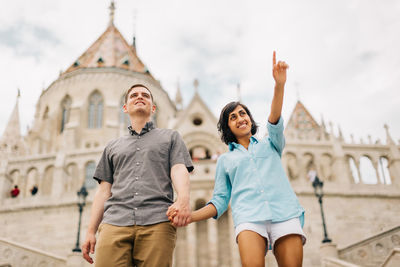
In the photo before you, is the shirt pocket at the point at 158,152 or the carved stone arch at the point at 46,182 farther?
the carved stone arch at the point at 46,182

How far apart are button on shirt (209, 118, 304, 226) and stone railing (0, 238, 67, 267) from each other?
1094 cm

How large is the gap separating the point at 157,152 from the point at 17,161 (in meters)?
22.8

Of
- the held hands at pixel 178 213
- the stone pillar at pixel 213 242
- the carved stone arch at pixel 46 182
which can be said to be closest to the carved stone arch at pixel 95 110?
the carved stone arch at pixel 46 182

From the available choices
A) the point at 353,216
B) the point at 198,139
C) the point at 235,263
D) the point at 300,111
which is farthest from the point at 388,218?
the point at 300,111

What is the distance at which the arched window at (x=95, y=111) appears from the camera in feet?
93.0

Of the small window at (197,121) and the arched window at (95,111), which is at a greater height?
the arched window at (95,111)

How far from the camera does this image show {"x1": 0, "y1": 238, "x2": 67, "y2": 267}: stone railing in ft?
40.9

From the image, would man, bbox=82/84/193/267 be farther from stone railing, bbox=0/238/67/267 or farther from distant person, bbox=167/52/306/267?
stone railing, bbox=0/238/67/267

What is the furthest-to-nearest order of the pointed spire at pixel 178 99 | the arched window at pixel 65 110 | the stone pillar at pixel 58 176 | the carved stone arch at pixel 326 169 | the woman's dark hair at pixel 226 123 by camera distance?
the pointed spire at pixel 178 99 < the arched window at pixel 65 110 < the carved stone arch at pixel 326 169 < the stone pillar at pixel 58 176 < the woman's dark hair at pixel 226 123

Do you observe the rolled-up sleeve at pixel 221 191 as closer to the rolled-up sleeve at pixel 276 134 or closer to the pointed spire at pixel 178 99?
the rolled-up sleeve at pixel 276 134

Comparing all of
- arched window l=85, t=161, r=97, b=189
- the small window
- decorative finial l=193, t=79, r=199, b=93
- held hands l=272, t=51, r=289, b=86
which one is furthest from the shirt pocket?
arched window l=85, t=161, r=97, b=189

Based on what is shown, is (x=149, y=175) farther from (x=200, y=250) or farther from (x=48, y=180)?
(x=48, y=180)

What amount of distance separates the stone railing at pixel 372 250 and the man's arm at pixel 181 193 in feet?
35.5

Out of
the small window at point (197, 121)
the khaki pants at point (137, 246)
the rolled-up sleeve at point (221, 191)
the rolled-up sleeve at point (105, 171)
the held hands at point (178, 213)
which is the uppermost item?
the small window at point (197, 121)
